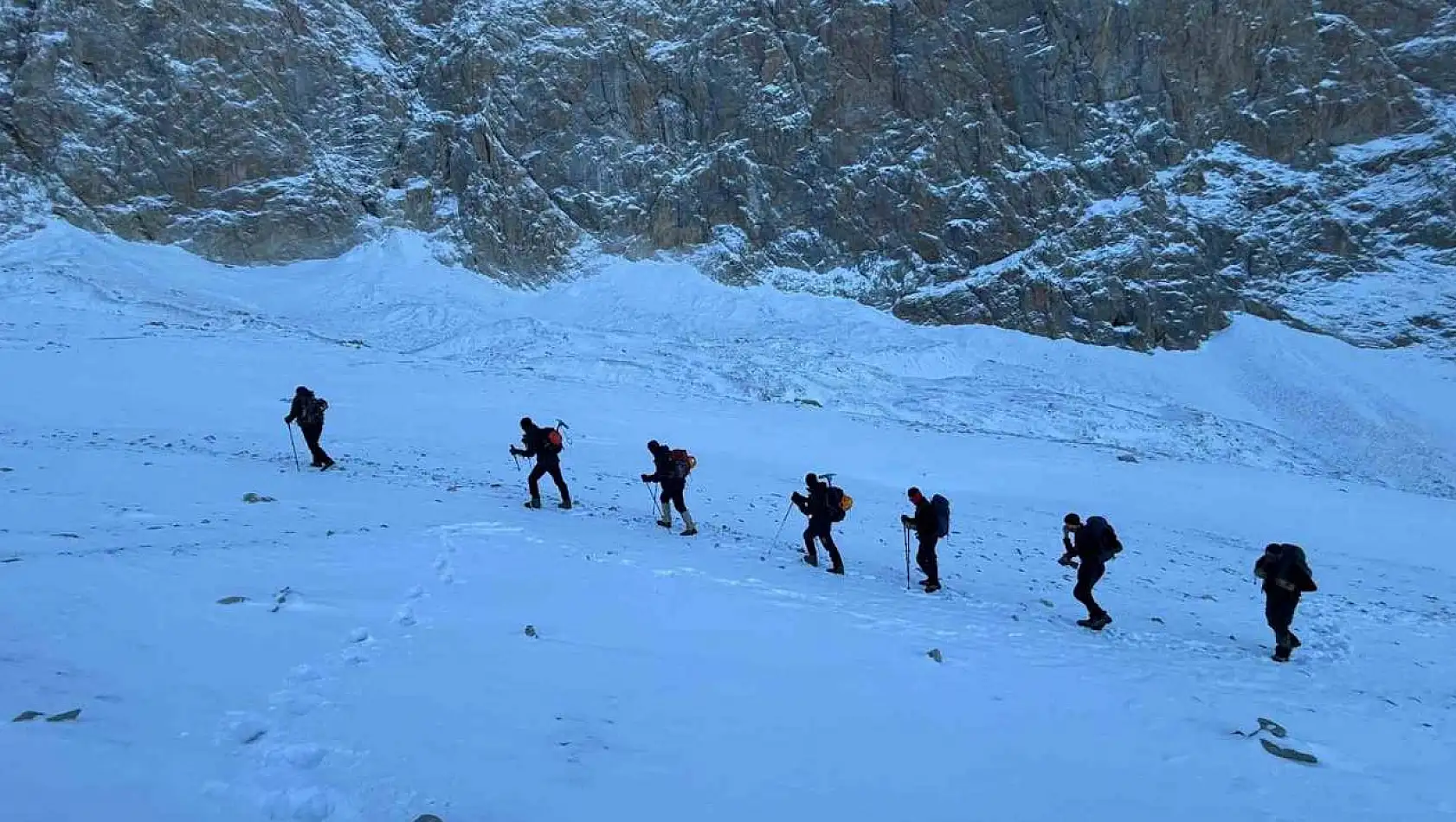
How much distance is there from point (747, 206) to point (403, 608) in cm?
5073

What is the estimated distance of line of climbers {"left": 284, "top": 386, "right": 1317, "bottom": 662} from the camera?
32.0 feet

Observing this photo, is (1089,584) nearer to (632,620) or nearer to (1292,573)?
(1292,573)

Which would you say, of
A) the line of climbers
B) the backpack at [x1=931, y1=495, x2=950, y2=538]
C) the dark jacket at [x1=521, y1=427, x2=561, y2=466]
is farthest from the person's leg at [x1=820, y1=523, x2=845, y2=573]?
the dark jacket at [x1=521, y1=427, x2=561, y2=466]

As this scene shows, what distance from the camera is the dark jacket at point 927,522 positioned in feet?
36.5

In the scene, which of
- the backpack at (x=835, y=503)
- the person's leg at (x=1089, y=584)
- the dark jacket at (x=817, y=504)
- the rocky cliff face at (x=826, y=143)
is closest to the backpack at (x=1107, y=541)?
the person's leg at (x=1089, y=584)

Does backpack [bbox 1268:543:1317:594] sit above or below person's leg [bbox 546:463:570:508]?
above

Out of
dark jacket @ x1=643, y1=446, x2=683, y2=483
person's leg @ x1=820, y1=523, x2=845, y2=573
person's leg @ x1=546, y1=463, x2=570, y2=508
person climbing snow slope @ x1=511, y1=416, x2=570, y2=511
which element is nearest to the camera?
person's leg @ x1=820, y1=523, x2=845, y2=573

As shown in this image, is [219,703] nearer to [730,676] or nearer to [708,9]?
[730,676]

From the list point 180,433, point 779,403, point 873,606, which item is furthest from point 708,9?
point 873,606

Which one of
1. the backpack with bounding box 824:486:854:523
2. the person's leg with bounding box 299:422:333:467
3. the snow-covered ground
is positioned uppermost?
the backpack with bounding box 824:486:854:523

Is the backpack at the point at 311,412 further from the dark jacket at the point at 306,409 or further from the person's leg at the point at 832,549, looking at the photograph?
the person's leg at the point at 832,549

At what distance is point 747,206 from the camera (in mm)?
55281

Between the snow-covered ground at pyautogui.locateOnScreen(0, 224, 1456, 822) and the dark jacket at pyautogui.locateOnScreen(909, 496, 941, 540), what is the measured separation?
96 centimetres

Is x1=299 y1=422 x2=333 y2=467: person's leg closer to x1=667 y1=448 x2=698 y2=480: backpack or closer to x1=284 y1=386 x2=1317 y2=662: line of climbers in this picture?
x1=284 y1=386 x2=1317 y2=662: line of climbers
